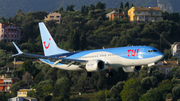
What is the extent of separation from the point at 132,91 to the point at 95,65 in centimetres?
10256

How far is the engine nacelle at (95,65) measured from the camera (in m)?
62.7

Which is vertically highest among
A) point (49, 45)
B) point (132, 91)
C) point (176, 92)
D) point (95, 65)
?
point (49, 45)

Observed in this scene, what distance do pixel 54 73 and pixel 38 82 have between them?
1088 cm

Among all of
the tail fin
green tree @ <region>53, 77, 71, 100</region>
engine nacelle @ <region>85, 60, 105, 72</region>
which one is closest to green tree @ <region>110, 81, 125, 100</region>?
green tree @ <region>53, 77, 71, 100</region>

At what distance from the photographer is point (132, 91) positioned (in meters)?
162

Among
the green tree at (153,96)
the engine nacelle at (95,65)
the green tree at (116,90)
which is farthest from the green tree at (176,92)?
the engine nacelle at (95,65)

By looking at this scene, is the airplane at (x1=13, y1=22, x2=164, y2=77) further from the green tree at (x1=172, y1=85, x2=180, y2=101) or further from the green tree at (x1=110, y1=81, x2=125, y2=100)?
the green tree at (x1=172, y1=85, x2=180, y2=101)

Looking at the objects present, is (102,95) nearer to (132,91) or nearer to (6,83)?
(132,91)

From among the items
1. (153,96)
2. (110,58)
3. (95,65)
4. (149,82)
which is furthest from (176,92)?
(95,65)

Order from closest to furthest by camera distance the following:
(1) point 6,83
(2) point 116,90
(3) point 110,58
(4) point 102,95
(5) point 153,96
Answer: (3) point 110,58
(5) point 153,96
(4) point 102,95
(2) point 116,90
(1) point 6,83

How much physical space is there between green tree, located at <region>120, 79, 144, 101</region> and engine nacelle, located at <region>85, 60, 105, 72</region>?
322 ft

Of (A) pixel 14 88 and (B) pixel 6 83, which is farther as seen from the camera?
(B) pixel 6 83

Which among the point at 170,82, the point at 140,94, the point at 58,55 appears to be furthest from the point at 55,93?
the point at 58,55

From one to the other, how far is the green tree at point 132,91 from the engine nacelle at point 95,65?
322 ft
